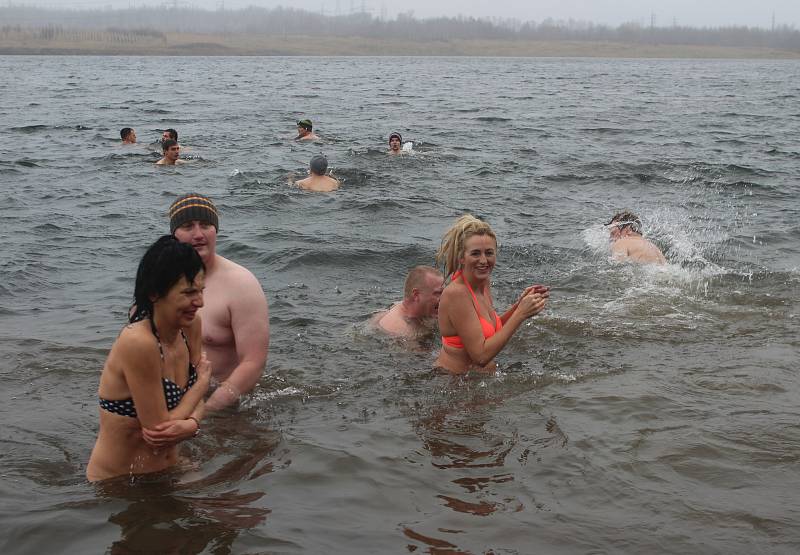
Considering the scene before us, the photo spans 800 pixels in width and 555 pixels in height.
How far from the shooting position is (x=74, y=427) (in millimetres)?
5879

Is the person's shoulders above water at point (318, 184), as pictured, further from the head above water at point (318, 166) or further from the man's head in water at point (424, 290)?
Answer: the man's head in water at point (424, 290)

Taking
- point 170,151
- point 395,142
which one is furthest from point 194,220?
point 395,142

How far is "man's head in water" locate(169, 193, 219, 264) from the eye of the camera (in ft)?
16.5

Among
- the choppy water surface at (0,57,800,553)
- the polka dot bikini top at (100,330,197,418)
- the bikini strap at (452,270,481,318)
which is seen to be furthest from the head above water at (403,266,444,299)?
the polka dot bikini top at (100,330,197,418)

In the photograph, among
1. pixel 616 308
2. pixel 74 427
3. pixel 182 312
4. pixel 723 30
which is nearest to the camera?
pixel 182 312

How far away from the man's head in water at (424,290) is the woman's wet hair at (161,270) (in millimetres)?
3800

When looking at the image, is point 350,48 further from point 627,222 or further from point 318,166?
point 627,222

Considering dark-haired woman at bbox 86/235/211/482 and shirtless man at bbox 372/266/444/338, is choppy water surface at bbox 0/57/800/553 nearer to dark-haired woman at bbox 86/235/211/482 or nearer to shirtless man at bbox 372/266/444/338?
shirtless man at bbox 372/266/444/338

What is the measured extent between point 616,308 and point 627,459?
12.6ft

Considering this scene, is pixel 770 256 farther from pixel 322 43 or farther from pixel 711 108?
pixel 322 43

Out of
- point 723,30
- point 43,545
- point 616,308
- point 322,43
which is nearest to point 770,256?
point 616,308

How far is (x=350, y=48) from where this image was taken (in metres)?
125

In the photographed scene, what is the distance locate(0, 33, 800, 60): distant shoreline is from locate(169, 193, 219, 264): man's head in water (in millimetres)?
91544

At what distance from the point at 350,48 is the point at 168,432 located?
125 meters
